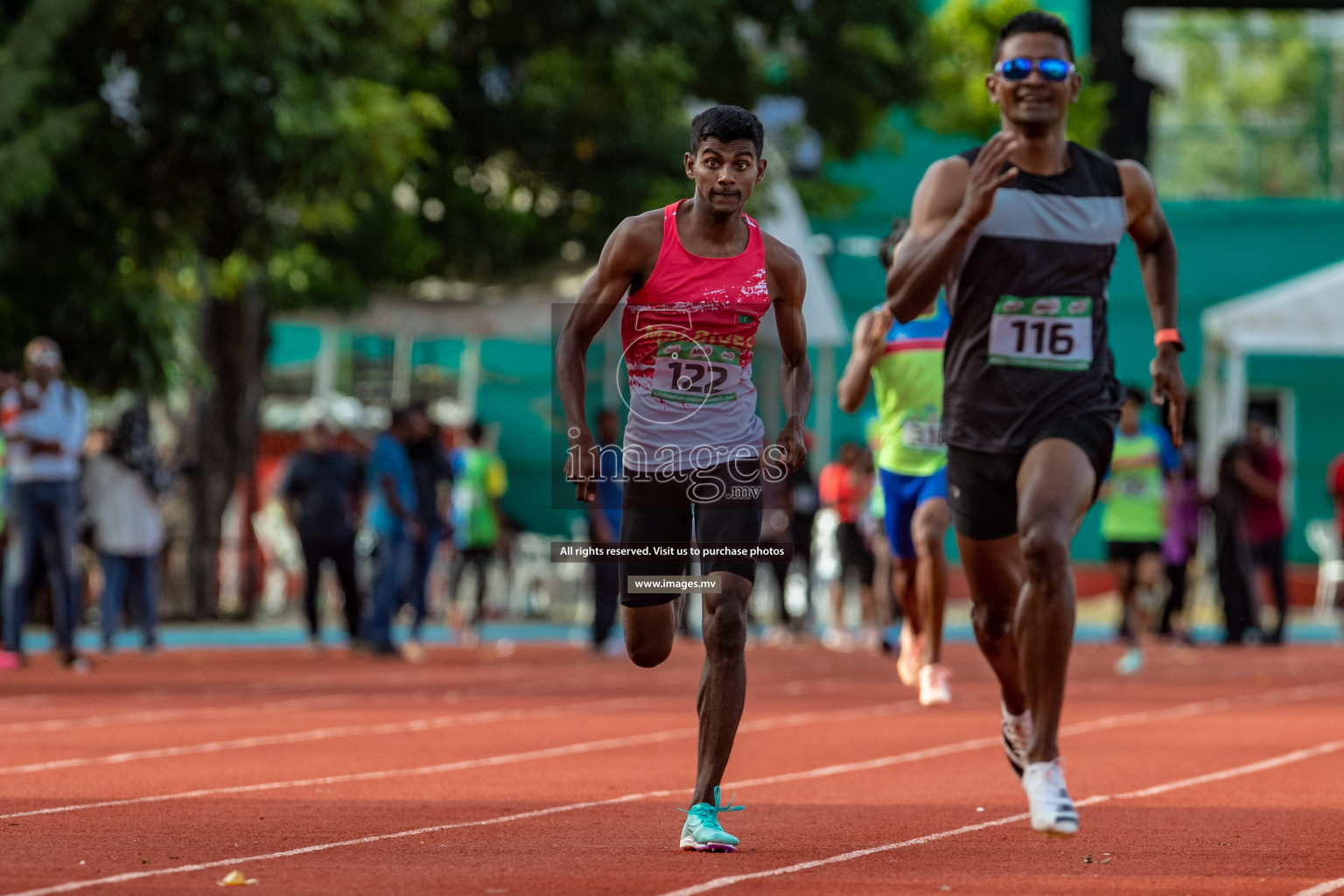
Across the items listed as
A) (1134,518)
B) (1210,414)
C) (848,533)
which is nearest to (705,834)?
(1134,518)

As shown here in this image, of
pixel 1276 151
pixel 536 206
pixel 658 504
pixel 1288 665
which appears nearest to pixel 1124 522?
pixel 1288 665

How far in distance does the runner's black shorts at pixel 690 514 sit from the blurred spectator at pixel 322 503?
38.2ft

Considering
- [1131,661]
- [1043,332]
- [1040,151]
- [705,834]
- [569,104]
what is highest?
[569,104]

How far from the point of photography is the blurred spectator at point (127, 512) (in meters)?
17.4

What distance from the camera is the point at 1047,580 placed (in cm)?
617

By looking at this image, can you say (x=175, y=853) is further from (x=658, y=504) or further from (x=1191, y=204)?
(x=1191, y=204)

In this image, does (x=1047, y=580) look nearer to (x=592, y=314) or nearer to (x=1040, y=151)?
(x=1040, y=151)

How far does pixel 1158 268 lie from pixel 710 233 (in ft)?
4.58

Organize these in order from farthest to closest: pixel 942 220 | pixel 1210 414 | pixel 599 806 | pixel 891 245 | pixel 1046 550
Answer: pixel 1210 414, pixel 891 245, pixel 599 806, pixel 942 220, pixel 1046 550

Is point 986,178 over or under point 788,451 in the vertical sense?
over

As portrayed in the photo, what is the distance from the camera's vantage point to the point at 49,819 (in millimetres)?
7469

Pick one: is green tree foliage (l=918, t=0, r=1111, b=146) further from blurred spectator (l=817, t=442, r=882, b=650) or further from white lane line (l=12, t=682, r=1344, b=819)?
white lane line (l=12, t=682, r=1344, b=819)

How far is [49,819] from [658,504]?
241 cm

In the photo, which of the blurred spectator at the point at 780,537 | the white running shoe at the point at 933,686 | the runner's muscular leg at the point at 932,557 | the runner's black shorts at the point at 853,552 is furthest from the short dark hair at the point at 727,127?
the runner's black shorts at the point at 853,552
